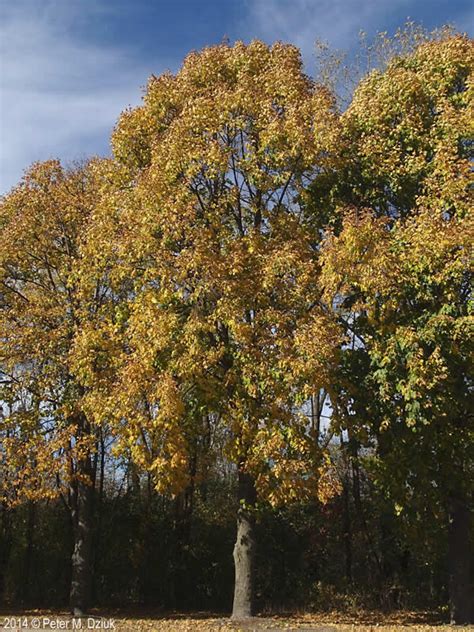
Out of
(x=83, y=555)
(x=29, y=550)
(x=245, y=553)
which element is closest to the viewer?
(x=245, y=553)

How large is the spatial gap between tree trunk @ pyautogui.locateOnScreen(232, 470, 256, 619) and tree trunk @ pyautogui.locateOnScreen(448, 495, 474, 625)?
4.45 meters

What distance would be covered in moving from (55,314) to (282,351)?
6.38 m

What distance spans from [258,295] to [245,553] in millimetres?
5751

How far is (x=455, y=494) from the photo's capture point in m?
13.9

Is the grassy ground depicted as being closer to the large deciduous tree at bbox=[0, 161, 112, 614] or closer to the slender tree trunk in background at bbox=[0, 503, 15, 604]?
the large deciduous tree at bbox=[0, 161, 112, 614]

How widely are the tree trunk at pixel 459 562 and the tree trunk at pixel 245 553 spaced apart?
4448 millimetres

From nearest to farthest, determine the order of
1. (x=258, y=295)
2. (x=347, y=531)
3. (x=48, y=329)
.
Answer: (x=258, y=295)
(x=48, y=329)
(x=347, y=531)

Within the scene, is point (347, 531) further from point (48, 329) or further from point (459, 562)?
point (48, 329)

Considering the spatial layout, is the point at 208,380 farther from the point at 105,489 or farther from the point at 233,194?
the point at 105,489

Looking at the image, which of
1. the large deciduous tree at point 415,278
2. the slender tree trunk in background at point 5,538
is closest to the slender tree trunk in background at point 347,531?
the large deciduous tree at point 415,278

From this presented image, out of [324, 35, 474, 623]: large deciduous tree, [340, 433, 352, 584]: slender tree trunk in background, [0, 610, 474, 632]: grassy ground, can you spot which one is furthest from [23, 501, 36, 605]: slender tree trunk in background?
[324, 35, 474, 623]: large deciduous tree

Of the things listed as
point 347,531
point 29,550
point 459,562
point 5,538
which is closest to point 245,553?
point 459,562

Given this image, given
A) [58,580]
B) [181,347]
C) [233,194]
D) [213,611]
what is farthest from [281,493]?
[58,580]

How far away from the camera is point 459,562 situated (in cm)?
1400
